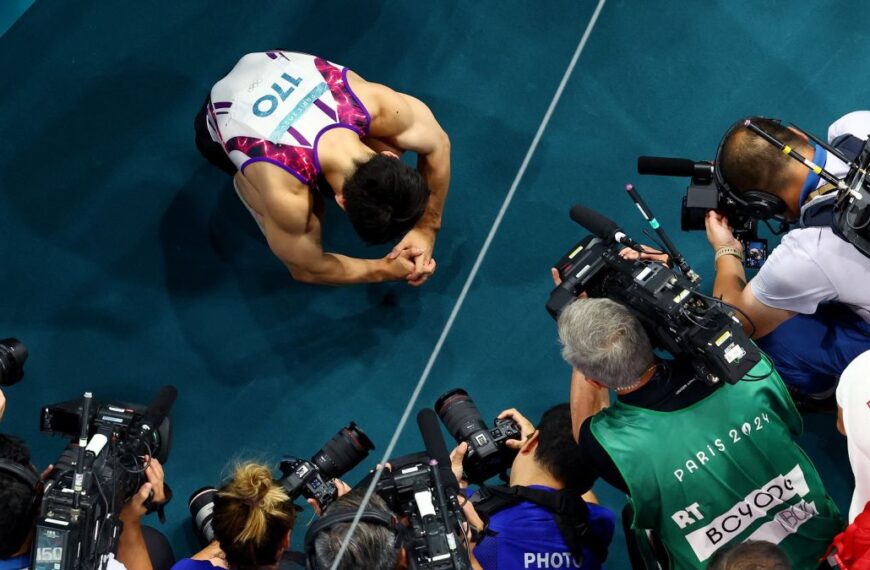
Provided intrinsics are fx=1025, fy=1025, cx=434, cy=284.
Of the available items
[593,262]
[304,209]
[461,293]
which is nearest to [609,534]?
[593,262]

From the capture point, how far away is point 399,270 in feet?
11.6

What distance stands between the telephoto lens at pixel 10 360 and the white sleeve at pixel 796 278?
226 centimetres

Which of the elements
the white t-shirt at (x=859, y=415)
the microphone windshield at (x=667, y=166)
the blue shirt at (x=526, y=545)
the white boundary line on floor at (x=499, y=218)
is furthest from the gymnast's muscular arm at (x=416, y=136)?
the white t-shirt at (x=859, y=415)

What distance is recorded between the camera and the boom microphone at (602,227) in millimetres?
2889

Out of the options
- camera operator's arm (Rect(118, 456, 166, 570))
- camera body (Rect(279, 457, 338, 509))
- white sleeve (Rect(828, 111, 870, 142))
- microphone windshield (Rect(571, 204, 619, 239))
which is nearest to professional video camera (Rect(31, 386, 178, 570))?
camera operator's arm (Rect(118, 456, 166, 570))

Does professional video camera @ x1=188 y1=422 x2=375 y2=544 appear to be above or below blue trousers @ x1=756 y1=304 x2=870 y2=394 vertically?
below

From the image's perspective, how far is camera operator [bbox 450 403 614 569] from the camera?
286 centimetres

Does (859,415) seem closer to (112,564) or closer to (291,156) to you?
(291,156)

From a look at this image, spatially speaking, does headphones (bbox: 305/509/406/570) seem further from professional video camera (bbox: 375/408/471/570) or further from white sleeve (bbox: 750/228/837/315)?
white sleeve (bbox: 750/228/837/315)

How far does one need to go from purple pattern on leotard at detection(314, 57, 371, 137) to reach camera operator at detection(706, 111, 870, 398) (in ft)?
3.63

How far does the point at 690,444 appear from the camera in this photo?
264 cm

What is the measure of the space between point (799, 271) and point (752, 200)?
0.25 m

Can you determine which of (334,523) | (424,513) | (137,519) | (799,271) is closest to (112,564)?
(137,519)

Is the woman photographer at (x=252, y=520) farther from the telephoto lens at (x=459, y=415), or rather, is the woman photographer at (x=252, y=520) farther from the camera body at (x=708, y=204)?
the camera body at (x=708, y=204)
